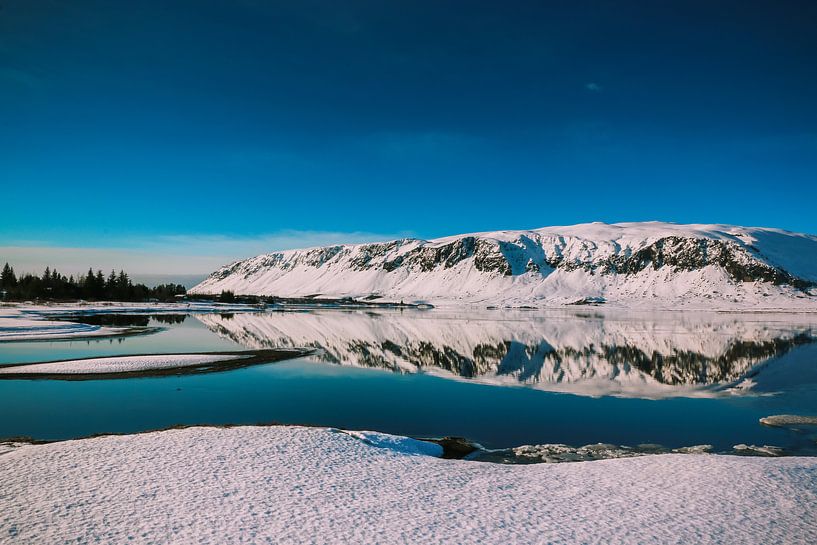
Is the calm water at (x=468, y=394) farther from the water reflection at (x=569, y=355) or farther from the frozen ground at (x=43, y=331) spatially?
the frozen ground at (x=43, y=331)

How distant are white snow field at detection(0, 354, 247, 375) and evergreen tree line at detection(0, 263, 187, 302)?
118 meters

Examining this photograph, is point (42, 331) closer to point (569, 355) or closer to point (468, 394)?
point (468, 394)

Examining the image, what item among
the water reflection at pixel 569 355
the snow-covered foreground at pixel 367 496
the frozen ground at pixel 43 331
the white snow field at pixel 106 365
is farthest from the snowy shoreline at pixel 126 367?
the frozen ground at pixel 43 331

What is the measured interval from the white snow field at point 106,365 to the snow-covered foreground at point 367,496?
20.6 m

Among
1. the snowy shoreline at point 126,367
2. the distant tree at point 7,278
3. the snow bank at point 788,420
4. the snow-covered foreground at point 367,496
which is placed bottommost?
the snowy shoreline at point 126,367

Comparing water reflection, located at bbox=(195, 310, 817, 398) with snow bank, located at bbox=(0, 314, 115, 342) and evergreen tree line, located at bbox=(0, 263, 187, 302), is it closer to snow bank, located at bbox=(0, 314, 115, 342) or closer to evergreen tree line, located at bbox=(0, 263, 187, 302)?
snow bank, located at bbox=(0, 314, 115, 342)

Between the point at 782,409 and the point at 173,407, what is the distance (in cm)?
3126

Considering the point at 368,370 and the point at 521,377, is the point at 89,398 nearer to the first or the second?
the point at 368,370

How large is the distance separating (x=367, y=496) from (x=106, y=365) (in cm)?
3117

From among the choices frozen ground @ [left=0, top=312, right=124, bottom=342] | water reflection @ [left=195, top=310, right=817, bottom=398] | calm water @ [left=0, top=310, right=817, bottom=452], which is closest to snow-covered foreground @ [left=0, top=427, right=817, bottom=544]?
calm water @ [left=0, top=310, right=817, bottom=452]

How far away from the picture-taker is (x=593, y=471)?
13.7 metres

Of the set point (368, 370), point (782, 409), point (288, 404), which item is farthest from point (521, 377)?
point (288, 404)

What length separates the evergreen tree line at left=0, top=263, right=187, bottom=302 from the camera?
13088 cm

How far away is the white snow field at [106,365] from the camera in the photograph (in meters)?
32.6
